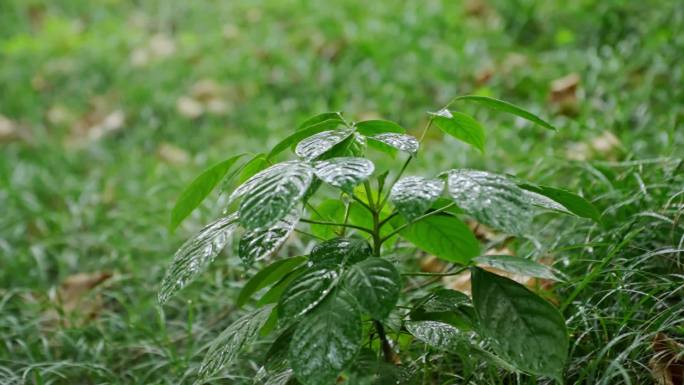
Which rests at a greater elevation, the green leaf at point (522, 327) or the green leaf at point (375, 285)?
the green leaf at point (375, 285)

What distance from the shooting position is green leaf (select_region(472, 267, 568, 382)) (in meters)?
0.93

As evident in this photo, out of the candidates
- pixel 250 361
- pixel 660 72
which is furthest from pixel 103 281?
pixel 660 72

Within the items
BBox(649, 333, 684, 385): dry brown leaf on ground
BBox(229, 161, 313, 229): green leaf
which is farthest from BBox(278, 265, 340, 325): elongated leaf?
BBox(649, 333, 684, 385): dry brown leaf on ground

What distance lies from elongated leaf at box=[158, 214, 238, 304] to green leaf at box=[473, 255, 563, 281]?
0.35 m

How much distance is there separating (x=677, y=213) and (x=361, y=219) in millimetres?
606

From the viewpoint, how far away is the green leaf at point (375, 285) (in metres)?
0.87

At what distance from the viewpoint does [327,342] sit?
2.95 feet

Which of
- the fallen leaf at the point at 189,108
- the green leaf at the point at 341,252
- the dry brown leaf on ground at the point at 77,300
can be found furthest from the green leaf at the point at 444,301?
the fallen leaf at the point at 189,108

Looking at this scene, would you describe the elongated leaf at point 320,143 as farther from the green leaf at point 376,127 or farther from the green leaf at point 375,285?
the green leaf at point 375,285

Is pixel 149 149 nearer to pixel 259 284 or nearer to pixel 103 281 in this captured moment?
pixel 103 281

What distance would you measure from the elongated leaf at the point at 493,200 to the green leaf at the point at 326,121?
21cm

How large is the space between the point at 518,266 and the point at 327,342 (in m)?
0.29

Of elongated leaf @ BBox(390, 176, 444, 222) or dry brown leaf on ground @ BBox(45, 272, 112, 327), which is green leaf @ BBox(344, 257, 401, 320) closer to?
elongated leaf @ BBox(390, 176, 444, 222)

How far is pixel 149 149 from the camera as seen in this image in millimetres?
2943
